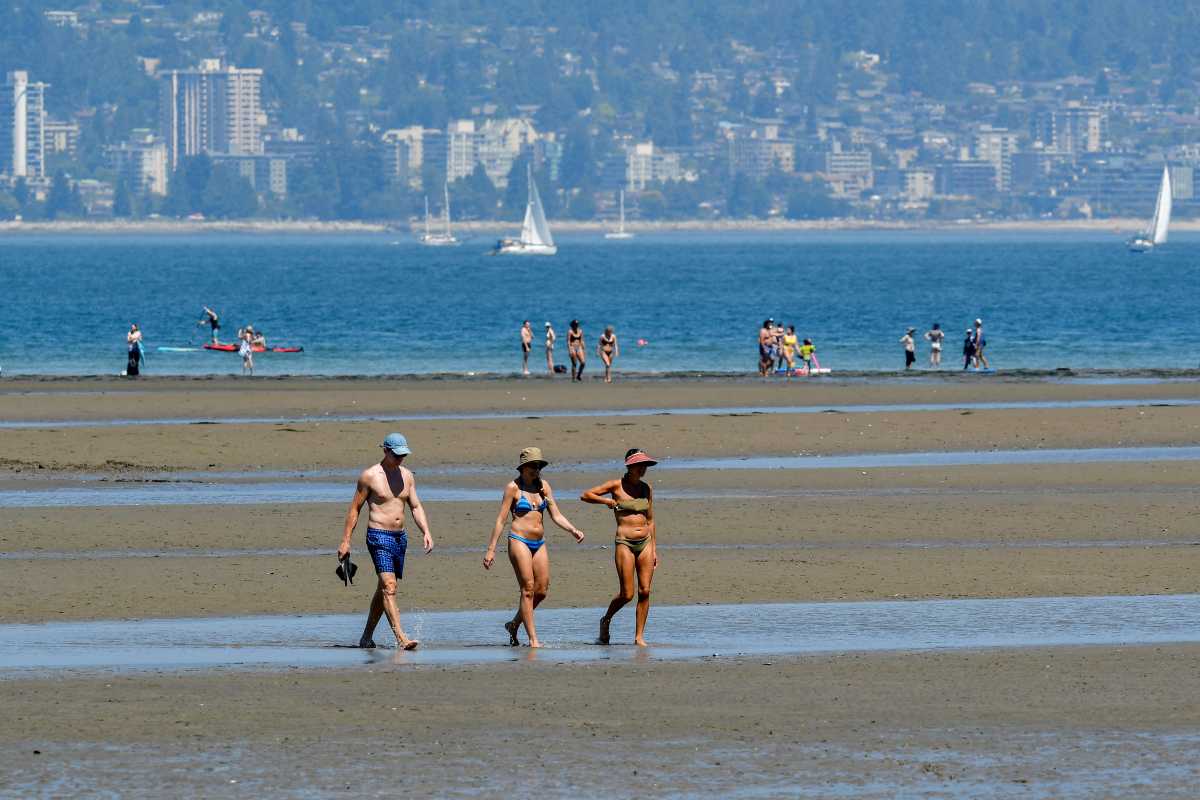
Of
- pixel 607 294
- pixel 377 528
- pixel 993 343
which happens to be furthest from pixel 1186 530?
pixel 607 294

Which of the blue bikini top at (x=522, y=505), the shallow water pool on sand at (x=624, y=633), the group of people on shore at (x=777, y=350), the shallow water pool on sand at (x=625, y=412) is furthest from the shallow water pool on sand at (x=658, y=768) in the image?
the group of people on shore at (x=777, y=350)

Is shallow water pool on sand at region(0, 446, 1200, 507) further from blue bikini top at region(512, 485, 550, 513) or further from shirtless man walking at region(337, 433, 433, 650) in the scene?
blue bikini top at region(512, 485, 550, 513)

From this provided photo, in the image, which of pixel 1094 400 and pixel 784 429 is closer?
pixel 784 429

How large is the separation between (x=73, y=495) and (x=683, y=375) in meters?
25.2

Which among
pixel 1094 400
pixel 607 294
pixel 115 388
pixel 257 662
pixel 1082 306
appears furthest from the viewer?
pixel 607 294

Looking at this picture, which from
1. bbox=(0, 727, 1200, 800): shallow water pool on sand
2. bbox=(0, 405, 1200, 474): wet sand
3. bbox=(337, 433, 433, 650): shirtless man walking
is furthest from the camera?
bbox=(0, 405, 1200, 474): wet sand

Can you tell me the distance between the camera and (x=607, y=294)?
389ft

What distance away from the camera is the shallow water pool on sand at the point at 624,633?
1502cm

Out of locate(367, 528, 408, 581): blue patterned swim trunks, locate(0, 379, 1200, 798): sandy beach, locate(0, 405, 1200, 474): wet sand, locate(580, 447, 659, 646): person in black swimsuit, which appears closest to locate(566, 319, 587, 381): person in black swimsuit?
locate(0, 379, 1200, 798): sandy beach

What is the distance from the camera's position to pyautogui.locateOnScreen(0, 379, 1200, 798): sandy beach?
461 inches

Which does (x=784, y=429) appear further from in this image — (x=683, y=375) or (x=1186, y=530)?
(x=683, y=375)

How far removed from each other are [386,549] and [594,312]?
81691mm

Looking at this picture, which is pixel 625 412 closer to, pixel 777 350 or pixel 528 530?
pixel 777 350

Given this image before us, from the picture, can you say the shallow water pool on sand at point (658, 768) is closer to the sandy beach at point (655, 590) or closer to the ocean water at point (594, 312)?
the sandy beach at point (655, 590)
